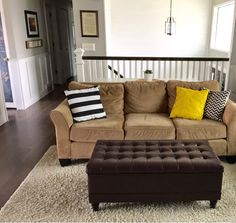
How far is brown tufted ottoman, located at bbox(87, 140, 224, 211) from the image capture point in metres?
1.93

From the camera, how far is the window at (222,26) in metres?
5.86

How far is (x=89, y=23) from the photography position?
5.05 metres

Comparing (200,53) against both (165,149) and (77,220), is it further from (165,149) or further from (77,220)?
(77,220)

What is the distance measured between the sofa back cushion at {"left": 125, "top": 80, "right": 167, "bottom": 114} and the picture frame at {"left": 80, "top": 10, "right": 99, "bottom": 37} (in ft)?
7.73

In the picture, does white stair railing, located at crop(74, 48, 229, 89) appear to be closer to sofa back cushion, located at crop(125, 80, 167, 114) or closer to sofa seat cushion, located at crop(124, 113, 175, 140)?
sofa back cushion, located at crop(125, 80, 167, 114)

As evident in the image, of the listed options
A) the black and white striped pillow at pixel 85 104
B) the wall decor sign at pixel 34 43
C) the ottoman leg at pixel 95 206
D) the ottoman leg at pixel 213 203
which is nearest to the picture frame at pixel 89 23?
the wall decor sign at pixel 34 43

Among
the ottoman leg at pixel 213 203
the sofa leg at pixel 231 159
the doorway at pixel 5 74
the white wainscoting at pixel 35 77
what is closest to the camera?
the ottoman leg at pixel 213 203

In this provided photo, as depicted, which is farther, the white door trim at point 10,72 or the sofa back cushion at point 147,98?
the white door trim at point 10,72

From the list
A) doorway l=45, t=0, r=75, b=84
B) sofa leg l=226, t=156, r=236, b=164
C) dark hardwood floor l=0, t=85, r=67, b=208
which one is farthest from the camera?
doorway l=45, t=0, r=75, b=84

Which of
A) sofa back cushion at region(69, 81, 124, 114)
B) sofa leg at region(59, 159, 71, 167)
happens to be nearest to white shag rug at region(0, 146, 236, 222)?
sofa leg at region(59, 159, 71, 167)

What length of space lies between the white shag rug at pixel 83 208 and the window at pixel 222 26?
4.54 m

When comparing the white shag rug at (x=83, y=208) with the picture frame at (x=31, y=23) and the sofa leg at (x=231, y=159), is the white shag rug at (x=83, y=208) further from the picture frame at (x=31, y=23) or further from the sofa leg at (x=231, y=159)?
the picture frame at (x=31, y=23)

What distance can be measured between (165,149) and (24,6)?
4.51 metres

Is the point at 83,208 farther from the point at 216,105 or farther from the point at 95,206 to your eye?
the point at 216,105
